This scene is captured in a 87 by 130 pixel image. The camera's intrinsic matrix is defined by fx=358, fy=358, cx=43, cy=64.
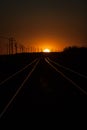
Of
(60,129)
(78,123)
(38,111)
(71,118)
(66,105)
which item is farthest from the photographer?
(66,105)

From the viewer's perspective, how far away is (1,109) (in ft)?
39.0

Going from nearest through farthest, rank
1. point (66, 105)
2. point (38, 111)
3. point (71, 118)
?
point (71, 118) → point (38, 111) → point (66, 105)

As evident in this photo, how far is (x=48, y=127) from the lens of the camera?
884 cm

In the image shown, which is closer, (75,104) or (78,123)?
(78,123)

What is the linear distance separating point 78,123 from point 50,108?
8.62 ft

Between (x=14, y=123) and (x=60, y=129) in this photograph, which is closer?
(x=60, y=129)

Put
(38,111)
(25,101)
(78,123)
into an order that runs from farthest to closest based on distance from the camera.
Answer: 1. (25,101)
2. (38,111)
3. (78,123)

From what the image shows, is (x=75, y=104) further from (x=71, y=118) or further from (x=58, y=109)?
(x=71, y=118)

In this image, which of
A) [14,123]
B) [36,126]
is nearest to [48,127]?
[36,126]

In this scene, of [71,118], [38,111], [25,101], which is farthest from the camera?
[25,101]

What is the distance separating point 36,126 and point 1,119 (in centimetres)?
147

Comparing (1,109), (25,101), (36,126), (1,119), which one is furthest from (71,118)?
(25,101)

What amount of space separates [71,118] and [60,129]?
1.33m

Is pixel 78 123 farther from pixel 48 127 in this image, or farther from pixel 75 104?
pixel 75 104
